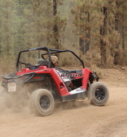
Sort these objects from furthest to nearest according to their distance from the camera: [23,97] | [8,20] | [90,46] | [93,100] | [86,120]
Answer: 1. [8,20]
2. [90,46]
3. [93,100]
4. [23,97]
5. [86,120]

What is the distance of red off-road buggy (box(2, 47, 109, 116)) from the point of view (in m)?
6.27

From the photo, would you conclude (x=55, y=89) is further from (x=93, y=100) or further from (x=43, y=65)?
(x=93, y=100)

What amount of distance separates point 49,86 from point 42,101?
0.66m

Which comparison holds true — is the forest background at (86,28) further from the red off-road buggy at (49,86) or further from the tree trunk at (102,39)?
the red off-road buggy at (49,86)

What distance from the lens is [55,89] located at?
6.75m

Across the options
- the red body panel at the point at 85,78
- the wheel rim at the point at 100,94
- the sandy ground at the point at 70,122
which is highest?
the red body panel at the point at 85,78

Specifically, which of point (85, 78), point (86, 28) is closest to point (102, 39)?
point (86, 28)

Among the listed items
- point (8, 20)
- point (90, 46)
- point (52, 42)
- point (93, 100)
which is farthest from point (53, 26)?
point (93, 100)

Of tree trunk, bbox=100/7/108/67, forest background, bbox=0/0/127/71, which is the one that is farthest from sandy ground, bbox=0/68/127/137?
tree trunk, bbox=100/7/108/67

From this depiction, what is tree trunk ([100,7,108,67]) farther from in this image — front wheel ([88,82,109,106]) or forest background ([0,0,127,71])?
→ front wheel ([88,82,109,106])

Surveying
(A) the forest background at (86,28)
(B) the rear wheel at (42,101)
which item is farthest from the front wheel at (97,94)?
(A) the forest background at (86,28)

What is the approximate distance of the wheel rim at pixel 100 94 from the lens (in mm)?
7434

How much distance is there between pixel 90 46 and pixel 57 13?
10.7ft

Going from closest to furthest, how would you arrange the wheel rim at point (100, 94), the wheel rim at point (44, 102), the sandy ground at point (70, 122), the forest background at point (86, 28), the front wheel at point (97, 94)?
the sandy ground at point (70, 122) → the wheel rim at point (44, 102) → the front wheel at point (97, 94) → the wheel rim at point (100, 94) → the forest background at point (86, 28)
